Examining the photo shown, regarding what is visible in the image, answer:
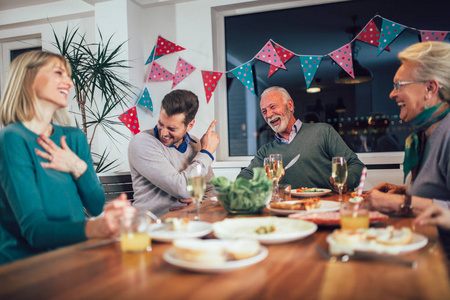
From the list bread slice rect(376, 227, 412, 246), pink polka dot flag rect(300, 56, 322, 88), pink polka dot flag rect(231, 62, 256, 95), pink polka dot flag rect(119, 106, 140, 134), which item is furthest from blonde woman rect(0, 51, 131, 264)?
pink polka dot flag rect(300, 56, 322, 88)

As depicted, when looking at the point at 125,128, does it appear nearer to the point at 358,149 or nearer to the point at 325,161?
the point at 325,161

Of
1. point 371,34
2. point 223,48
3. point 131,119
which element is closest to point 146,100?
point 131,119

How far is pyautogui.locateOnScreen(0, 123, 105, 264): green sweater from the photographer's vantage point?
1.19 m

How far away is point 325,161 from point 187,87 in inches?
60.0

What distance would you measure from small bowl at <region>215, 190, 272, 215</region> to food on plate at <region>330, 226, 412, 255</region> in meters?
0.43

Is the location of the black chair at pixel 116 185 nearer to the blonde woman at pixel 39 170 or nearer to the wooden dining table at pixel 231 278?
the blonde woman at pixel 39 170

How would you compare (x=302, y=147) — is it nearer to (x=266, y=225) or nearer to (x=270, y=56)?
(x=270, y=56)

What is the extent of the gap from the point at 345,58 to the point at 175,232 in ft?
9.23

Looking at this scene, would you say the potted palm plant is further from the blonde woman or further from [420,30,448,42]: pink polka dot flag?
[420,30,448,42]: pink polka dot flag

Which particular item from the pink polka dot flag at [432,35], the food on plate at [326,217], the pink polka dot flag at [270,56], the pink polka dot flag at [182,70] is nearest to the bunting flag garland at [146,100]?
the pink polka dot flag at [182,70]

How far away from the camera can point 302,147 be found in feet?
9.50

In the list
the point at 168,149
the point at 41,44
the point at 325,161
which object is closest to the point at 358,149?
the point at 325,161

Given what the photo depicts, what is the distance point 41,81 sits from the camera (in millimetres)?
1427

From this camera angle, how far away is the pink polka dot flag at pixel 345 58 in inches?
136
